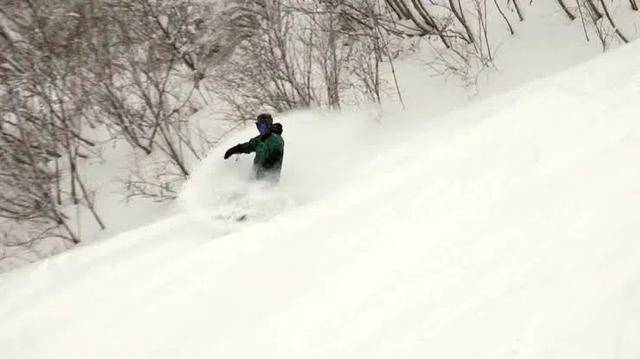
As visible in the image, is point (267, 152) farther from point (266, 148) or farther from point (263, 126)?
point (263, 126)

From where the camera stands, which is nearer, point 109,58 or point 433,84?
point 433,84

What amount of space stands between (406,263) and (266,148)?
2.55m

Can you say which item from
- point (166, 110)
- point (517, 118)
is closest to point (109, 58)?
point (166, 110)

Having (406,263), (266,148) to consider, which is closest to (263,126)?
(266,148)

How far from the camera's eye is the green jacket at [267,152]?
22.2 feet

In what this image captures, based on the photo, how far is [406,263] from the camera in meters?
4.93

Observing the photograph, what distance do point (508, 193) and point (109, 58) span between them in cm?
1049

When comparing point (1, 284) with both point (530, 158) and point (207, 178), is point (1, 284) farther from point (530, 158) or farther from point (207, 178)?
point (530, 158)

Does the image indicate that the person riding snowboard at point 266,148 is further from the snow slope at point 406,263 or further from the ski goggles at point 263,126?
the snow slope at point 406,263

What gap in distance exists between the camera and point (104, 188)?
12.9m

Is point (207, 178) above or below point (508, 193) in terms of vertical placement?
above

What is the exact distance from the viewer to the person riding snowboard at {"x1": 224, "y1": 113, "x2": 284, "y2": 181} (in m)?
6.73

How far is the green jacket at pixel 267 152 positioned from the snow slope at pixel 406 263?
280mm

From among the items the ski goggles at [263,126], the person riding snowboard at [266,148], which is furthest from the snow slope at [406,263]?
the ski goggles at [263,126]
